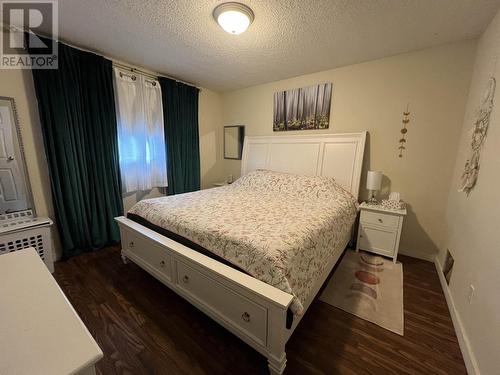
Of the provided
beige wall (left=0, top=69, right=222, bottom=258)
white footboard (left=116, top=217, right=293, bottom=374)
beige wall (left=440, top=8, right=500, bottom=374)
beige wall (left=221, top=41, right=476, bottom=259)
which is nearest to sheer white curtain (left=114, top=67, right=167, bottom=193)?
beige wall (left=0, top=69, right=222, bottom=258)

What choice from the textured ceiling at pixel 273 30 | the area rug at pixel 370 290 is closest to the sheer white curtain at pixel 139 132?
the textured ceiling at pixel 273 30

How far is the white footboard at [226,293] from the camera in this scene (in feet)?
3.77

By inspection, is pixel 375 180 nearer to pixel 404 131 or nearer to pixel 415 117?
pixel 404 131

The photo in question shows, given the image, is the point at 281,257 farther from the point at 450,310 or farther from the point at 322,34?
the point at 322,34

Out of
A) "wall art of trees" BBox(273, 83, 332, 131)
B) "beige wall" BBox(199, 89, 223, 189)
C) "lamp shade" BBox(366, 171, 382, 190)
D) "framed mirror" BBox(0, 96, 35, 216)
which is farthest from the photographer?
"beige wall" BBox(199, 89, 223, 189)

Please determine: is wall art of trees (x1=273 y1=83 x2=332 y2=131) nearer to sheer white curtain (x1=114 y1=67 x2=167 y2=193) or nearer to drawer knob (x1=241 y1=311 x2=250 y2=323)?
sheer white curtain (x1=114 y1=67 x2=167 y2=193)

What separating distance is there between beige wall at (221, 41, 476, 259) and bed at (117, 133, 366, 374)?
12.1 inches

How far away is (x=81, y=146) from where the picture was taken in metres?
2.36

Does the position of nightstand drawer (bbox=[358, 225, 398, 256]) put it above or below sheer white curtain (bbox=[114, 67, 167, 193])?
below

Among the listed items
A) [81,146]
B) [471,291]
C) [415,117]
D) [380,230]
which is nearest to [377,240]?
[380,230]

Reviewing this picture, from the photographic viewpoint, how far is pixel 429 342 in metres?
1.42

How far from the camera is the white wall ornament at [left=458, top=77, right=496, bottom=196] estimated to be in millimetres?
1567

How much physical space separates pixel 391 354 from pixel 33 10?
12.2 ft

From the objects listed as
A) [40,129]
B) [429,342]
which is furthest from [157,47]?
[429,342]
